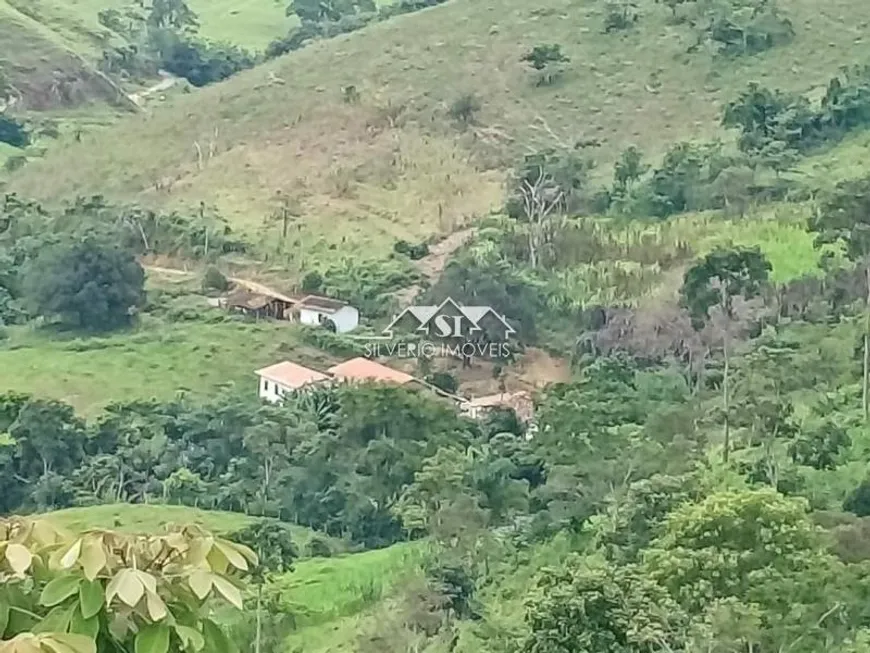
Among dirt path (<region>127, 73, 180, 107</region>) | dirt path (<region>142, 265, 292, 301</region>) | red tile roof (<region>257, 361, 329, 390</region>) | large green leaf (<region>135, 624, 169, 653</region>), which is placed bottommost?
dirt path (<region>127, 73, 180, 107</region>)

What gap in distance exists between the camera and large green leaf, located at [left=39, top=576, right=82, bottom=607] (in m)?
2.46

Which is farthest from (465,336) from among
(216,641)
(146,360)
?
(216,641)

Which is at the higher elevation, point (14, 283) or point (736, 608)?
point (736, 608)

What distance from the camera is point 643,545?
13836 mm

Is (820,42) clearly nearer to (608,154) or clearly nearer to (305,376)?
(608,154)

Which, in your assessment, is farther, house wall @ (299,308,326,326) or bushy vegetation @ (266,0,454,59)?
bushy vegetation @ (266,0,454,59)

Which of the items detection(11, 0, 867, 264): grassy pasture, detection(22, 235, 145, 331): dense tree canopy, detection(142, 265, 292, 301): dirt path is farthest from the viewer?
detection(11, 0, 867, 264): grassy pasture

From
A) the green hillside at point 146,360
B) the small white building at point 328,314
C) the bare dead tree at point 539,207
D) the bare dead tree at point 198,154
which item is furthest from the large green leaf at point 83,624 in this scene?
the bare dead tree at point 198,154

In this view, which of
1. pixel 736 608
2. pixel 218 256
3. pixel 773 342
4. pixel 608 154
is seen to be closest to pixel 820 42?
pixel 608 154

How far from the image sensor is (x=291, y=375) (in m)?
22.7

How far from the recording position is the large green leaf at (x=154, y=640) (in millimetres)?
2457

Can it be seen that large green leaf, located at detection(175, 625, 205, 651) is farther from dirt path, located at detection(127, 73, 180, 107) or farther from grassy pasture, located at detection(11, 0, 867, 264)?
dirt path, located at detection(127, 73, 180, 107)

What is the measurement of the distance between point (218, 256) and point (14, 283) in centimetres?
382

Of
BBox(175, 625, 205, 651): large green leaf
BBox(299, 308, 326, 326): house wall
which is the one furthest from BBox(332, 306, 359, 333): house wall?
BBox(175, 625, 205, 651): large green leaf
